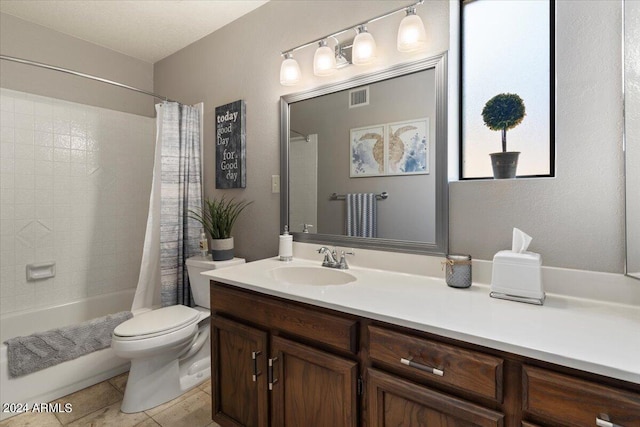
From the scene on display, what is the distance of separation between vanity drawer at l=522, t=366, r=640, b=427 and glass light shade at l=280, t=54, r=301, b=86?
5.64 feet

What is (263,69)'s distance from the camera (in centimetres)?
207

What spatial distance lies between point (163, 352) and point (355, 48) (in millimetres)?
1910

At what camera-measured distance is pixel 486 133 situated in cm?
138

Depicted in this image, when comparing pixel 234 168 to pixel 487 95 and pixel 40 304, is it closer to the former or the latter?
pixel 487 95

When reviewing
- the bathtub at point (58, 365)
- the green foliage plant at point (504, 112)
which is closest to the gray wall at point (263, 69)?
the green foliage plant at point (504, 112)

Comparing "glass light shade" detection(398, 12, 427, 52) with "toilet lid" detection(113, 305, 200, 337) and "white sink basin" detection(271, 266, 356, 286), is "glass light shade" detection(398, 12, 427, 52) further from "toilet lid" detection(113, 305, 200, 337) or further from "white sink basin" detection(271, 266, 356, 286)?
"toilet lid" detection(113, 305, 200, 337)

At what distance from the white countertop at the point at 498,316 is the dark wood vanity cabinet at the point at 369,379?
0.13 ft

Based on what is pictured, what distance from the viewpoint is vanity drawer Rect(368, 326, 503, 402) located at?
31.2 inches

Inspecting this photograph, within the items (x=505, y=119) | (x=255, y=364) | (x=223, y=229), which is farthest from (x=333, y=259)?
(x=505, y=119)

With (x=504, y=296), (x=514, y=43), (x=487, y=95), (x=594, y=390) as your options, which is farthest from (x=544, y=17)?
(x=594, y=390)

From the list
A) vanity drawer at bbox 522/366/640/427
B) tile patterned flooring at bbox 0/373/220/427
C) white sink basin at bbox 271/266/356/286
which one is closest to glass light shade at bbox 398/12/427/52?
white sink basin at bbox 271/266/356/286

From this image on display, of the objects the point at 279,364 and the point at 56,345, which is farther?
the point at 56,345

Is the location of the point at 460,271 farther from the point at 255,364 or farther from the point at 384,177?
the point at 255,364

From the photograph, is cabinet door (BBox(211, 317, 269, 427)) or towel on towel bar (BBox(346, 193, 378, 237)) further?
towel on towel bar (BBox(346, 193, 378, 237))
